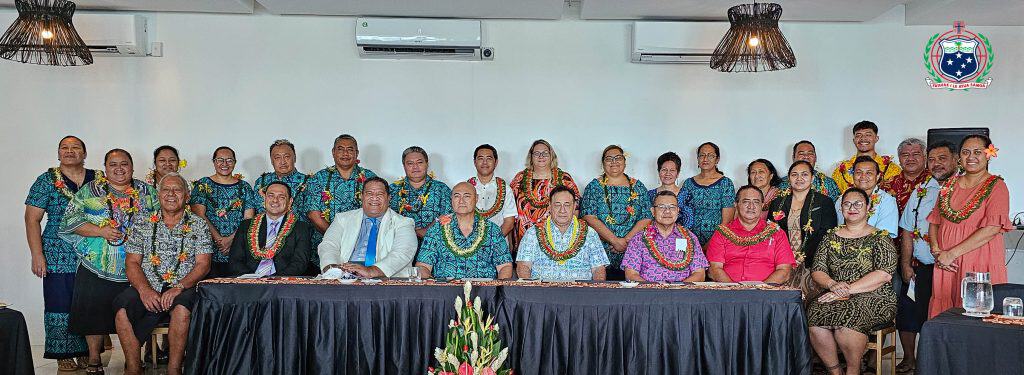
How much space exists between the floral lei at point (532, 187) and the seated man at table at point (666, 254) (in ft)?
3.20

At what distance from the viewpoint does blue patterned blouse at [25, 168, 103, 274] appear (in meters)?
5.17

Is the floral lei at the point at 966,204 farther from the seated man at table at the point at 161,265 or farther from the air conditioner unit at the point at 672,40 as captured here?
the seated man at table at the point at 161,265

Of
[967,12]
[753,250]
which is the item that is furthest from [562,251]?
[967,12]

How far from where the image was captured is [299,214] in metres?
5.50

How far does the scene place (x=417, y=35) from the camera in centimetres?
596

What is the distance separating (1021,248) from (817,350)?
267cm

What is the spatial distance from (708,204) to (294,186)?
275cm

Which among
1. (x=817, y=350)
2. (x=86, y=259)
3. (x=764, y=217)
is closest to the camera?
(x=817, y=350)

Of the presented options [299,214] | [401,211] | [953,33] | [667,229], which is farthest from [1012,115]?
[299,214]

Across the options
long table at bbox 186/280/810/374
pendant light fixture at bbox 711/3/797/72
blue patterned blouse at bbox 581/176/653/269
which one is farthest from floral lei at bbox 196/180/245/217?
pendant light fixture at bbox 711/3/797/72

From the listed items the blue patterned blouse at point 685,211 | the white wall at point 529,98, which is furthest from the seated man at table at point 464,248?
the white wall at point 529,98

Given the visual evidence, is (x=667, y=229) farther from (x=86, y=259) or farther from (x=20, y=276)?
(x=20, y=276)

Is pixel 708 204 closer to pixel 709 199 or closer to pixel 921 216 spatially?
pixel 709 199

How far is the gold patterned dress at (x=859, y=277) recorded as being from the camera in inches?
171
